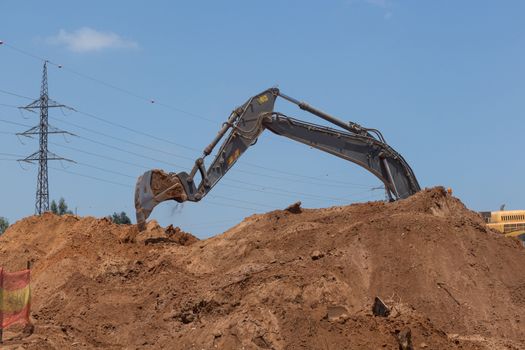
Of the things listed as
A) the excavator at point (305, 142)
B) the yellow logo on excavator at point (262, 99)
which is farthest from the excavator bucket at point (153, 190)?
the yellow logo on excavator at point (262, 99)

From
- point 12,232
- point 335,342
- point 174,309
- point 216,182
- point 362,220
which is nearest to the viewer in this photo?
point 335,342

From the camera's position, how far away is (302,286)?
16.1 m

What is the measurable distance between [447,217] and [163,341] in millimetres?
7396

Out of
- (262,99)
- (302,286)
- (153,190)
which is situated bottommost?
(302,286)

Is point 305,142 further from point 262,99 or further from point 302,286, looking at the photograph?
point 302,286

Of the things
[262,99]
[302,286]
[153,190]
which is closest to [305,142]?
[262,99]

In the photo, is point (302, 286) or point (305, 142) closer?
point (302, 286)

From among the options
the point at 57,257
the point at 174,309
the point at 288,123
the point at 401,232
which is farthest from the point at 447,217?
the point at 57,257

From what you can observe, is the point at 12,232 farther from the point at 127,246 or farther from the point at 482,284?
the point at 482,284

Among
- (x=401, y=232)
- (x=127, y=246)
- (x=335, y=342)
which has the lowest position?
(x=335, y=342)

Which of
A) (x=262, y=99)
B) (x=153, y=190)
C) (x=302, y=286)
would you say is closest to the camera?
(x=302, y=286)

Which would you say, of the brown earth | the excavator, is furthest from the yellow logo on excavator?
the brown earth

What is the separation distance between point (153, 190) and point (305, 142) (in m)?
4.46

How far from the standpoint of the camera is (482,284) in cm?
1730
